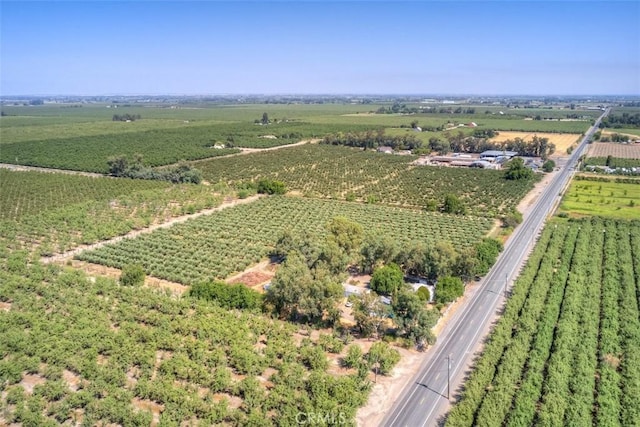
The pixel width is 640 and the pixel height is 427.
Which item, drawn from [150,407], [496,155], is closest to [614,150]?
[496,155]

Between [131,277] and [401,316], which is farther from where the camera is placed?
[131,277]

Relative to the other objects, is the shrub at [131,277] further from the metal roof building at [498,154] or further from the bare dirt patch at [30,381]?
the metal roof building at [498,154]

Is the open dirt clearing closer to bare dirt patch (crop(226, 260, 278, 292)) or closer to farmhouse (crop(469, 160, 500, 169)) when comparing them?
farmhouse (crop(469, 160, 500, 169))

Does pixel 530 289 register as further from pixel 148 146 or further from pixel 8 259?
pixel 148 146

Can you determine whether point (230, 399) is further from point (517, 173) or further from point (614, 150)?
point (614, 150)

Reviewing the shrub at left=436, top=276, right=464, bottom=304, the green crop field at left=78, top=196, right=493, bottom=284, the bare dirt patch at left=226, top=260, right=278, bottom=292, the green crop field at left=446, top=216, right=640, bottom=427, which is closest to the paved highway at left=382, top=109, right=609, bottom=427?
the shrub at left=436, top=276, right=464, bottom=304

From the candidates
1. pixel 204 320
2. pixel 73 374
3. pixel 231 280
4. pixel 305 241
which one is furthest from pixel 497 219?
pixel 73 374
